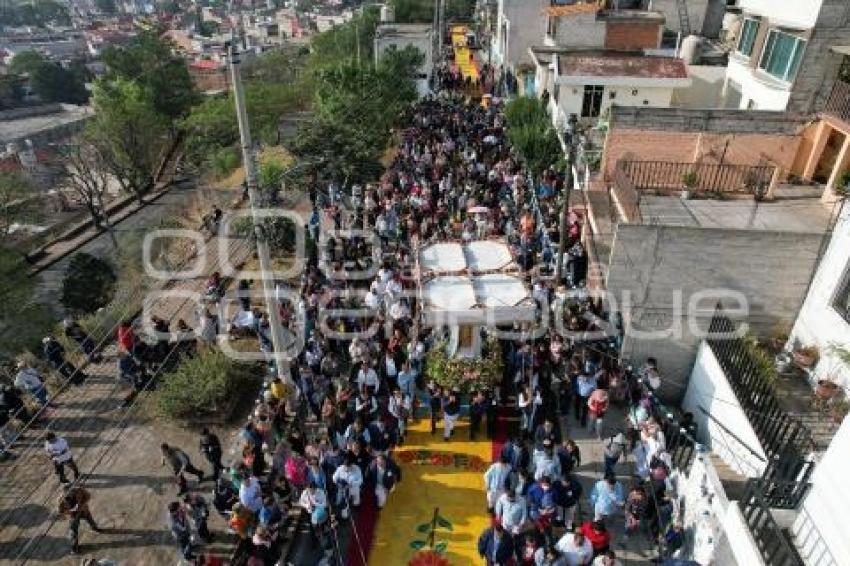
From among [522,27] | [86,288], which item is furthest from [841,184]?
[522,27]

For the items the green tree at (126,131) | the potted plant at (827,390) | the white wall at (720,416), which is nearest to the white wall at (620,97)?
the white wall at (720,416)

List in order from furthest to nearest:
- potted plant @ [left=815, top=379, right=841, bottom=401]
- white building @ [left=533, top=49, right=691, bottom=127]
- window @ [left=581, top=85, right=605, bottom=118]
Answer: window @ [left=581, top=85, right=605, bottom=118], white building @ [left=533, top=49, right=691, bottom=127], potted plant @ [left=815, top=379, right=841, bottom=401]

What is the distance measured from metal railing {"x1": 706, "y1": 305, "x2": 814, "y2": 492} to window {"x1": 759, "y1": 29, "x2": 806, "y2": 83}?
339 inches

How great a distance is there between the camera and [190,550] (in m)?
9.17

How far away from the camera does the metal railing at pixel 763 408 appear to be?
8039mm

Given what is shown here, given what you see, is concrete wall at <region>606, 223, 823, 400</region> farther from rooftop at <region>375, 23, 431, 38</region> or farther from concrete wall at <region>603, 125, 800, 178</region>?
rooftop at <region>375, 23, 431, 38</region>

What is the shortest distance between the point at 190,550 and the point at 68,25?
173m

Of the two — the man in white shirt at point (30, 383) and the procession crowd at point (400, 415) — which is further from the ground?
the procession crowd at point (400, 415)

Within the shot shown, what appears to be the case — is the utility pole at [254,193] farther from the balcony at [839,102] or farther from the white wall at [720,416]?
the balcony at [839,102]

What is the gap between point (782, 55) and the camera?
1689 centimetres

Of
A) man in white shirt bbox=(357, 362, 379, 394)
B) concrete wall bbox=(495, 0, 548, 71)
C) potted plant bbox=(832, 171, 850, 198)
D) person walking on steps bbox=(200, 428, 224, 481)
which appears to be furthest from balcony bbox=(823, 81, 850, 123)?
concrete wall bbox=(495, 0, 548, 71)

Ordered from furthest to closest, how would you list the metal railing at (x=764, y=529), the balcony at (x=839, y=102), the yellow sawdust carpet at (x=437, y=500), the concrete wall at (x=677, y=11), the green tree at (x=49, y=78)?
the green tree at (x=49, y=78), the concrete wall at (x=677, y=11), the balcony at (x=839, y=102), the yellow sawdust carpet at (x=437, y=500), the metal railing at (x=764, y=529)

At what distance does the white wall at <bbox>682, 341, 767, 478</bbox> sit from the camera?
9.94 m

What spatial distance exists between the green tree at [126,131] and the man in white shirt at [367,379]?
102 ft
